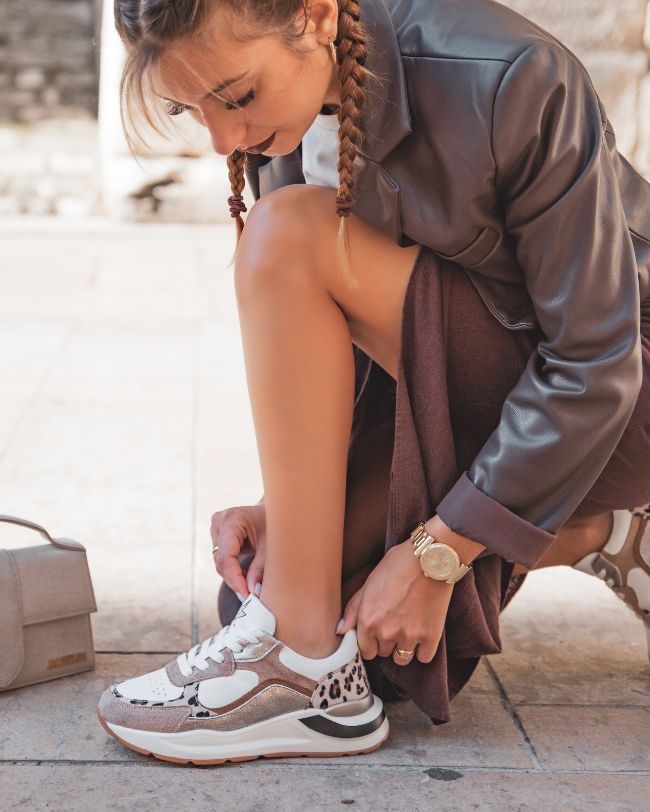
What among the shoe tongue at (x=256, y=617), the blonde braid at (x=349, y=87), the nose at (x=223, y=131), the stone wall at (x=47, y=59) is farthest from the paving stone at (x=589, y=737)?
the stone wall at (x=47, y=59)

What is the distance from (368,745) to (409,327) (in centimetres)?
52

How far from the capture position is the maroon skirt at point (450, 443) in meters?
1.33

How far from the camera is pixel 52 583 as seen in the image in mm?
1468

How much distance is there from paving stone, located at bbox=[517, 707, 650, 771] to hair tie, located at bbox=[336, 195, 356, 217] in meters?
0.71

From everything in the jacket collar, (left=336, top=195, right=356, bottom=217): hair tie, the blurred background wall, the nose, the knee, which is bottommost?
the blurred background wall

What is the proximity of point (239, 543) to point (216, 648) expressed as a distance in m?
0.19

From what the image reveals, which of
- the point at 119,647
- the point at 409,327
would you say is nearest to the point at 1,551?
the point at 119,647

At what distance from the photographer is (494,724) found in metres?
1.44

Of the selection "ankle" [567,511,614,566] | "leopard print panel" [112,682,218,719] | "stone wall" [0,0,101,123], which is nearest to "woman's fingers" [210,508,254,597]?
"leopard print panel" [112,682,218,719]

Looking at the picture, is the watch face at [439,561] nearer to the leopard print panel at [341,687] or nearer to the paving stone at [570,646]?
the leopard print panel at [341,687]

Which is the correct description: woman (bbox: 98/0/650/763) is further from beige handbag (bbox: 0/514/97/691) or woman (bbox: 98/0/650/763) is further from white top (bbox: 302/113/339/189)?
beige handbag (bbox: 0/514/97/691)

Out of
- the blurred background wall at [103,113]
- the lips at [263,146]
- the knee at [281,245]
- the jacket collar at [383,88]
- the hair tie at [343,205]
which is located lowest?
the blurred background wall at [103,113]

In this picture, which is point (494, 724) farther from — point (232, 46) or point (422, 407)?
point (232, 46)

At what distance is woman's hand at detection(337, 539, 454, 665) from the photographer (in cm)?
131
